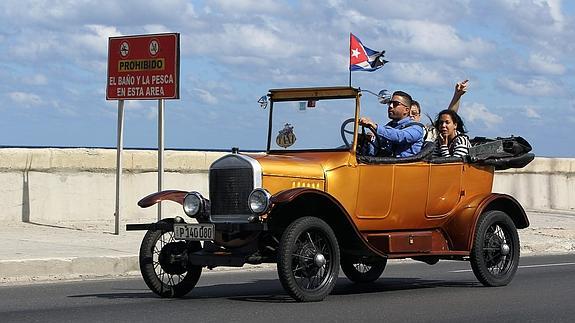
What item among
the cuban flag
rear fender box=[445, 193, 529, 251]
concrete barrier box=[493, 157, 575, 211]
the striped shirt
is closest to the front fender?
rear fender box=[445, 193, 529, 251]

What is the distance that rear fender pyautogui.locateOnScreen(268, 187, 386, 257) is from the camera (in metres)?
10.2

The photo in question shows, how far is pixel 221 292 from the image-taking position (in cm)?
1171

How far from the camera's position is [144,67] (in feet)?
60.7

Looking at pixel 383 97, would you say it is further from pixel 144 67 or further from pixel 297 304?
pixel 144 67

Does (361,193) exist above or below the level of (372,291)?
above

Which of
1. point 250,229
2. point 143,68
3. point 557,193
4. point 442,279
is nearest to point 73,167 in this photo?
point 143,68

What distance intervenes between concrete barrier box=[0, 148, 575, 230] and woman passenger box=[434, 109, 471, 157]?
7.73 metres

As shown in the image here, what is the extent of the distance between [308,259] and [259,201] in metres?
0.70

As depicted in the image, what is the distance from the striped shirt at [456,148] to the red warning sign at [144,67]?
640cm

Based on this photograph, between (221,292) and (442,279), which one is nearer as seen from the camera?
Result: (221,292)

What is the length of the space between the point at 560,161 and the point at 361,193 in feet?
56.4

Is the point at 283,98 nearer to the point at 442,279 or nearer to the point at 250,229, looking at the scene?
the point at 250,229

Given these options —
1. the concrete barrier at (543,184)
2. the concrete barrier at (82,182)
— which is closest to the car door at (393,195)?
the concrete barrier at (82,182)

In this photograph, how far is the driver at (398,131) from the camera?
1167cm
